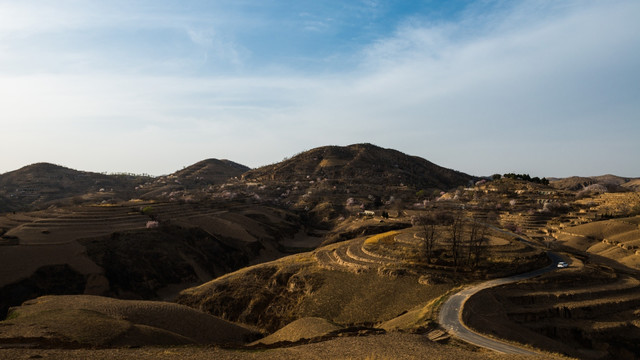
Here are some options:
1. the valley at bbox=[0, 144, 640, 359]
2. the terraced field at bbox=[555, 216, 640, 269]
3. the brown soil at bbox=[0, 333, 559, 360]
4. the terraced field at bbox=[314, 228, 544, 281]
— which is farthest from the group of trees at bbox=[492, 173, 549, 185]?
the brown soil at bbox=[0, 333, 559, 360]

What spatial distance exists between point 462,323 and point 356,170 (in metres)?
145

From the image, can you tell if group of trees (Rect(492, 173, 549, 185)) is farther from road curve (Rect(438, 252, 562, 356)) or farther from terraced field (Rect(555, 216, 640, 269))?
road curve (Rect(438, 252, 562, 356))

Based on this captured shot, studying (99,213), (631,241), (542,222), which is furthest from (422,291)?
(99,213)

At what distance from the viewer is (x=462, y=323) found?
27062 mm

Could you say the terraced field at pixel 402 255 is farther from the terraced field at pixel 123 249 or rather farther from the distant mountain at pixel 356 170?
the distant mountain at pixel 356 170

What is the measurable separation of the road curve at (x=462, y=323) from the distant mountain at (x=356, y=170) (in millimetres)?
117460

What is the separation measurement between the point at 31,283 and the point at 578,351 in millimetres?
60706

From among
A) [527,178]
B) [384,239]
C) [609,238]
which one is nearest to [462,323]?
[384,239]

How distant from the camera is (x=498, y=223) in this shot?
77.1 meters

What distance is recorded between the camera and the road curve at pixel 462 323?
74.5 feet

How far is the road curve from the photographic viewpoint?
22706mm

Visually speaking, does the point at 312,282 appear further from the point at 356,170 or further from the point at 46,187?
the point at 46,187

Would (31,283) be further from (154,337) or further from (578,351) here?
(578,351)

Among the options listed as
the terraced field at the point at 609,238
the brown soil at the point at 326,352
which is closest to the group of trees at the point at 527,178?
the terraced field at the point at 609,238
